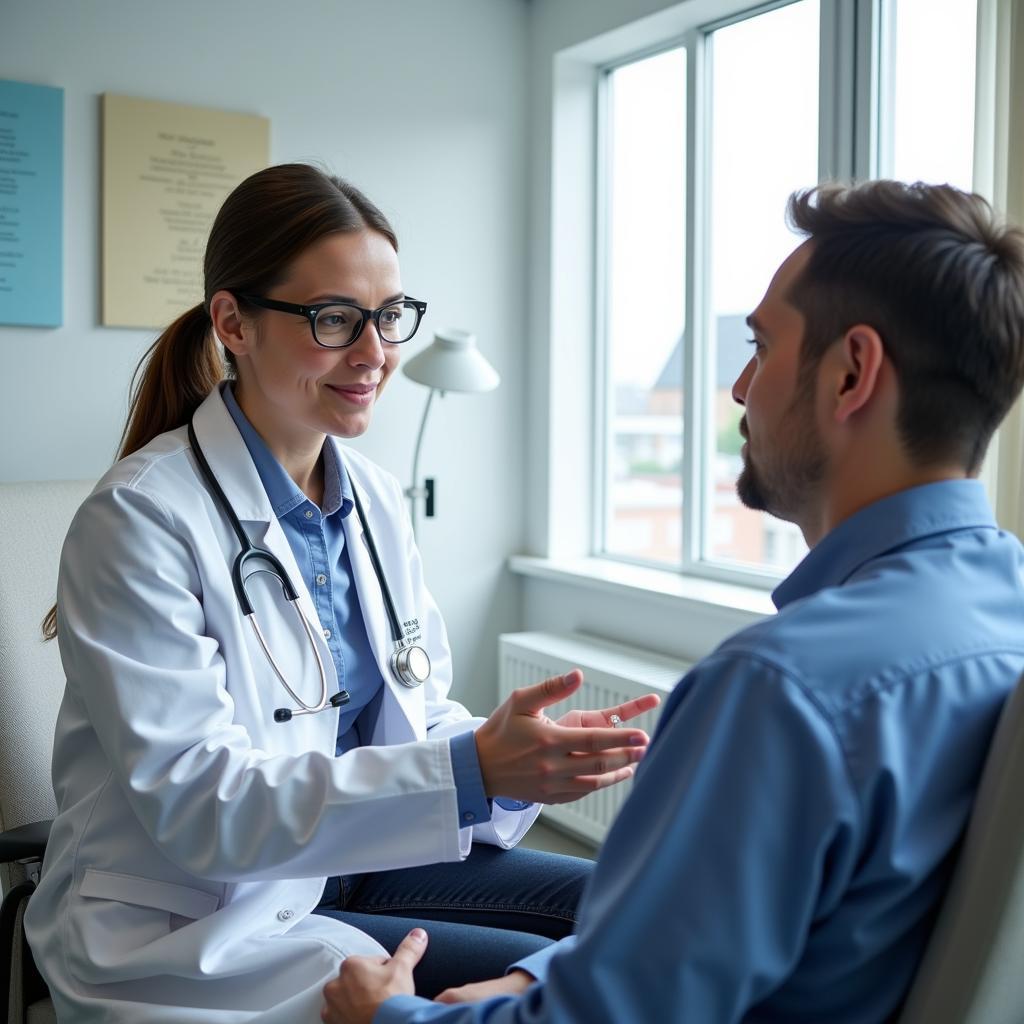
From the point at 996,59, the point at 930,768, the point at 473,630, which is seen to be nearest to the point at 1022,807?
the point at 930,768

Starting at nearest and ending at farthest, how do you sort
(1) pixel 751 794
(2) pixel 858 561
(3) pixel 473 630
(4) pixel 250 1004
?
(1) pixel 751 794
(2) pixel 858 561
(4) pixel 250 1004
(3) pixel 473 630

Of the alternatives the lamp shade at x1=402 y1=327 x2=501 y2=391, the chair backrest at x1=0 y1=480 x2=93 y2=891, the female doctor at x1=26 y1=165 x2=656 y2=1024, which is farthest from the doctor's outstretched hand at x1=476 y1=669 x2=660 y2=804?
the lamp shade at x1=402 y1=327 x2=501 y2=391

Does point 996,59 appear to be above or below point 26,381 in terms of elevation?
above

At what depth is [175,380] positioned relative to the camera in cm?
154

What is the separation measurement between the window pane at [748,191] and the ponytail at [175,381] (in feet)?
5.58

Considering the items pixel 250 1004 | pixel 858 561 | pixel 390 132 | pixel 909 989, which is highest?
pixel 390 132

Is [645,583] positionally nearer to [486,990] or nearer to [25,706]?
[25,706]

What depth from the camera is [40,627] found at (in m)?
1.68

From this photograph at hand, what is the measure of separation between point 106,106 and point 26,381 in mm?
727

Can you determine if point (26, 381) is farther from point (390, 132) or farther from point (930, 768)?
point (930, 768)

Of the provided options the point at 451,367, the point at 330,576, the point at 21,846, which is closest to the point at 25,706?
the point at 21,846

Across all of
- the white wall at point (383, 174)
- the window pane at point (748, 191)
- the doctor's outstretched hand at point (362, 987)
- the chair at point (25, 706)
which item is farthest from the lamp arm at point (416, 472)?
the doctor's outstretched hand at point (362, 987)

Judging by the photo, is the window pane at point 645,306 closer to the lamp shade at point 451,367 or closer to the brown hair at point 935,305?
the lamp shade at point 451,367

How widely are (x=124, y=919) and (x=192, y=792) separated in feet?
0.58
